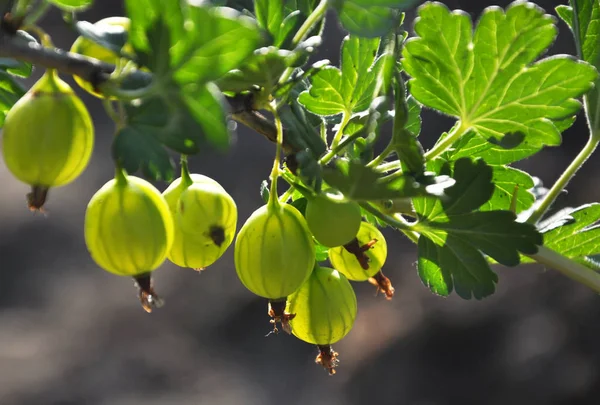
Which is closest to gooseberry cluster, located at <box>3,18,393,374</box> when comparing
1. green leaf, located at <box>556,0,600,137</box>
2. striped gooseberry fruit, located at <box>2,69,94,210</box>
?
striped gooseberry fruit, located at <box>2,69,94,210</box>

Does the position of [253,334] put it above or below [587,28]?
below

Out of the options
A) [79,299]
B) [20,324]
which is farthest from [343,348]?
[20,324]

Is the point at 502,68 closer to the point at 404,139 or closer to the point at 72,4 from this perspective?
the point at 404,139

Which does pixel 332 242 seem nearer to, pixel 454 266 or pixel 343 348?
pixel 454 266

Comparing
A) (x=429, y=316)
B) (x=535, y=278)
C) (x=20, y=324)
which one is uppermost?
(x=535, y=278)

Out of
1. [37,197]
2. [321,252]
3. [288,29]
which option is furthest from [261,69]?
[321,252]

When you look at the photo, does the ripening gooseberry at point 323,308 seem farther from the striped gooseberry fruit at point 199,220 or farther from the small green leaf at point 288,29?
the small green leaf at point 288,29
